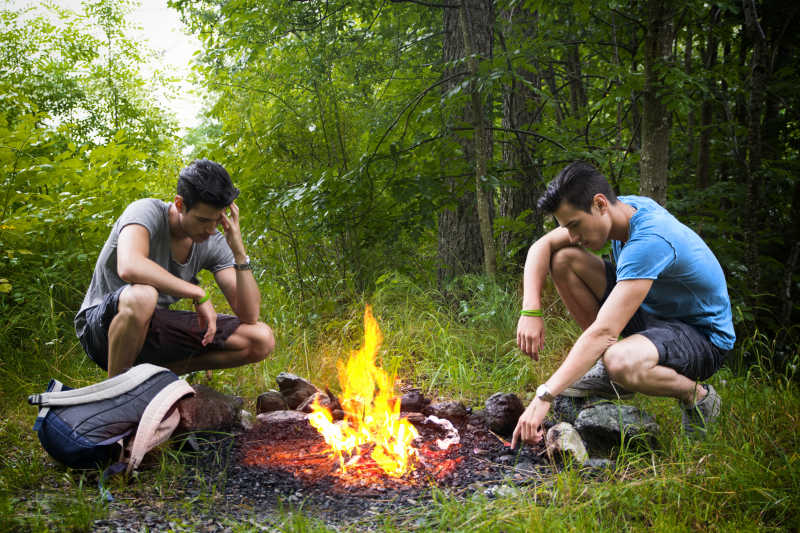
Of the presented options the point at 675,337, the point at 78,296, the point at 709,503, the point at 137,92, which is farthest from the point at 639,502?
the point at 137,92

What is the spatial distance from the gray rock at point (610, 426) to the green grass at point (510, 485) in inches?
4.1

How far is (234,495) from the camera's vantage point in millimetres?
2596

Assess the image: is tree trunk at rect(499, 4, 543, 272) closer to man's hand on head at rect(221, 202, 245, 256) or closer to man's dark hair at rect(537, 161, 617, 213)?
man's dark hair at rect(537, 161, 617, 213)

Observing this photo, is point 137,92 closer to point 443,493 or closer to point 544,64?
A: point 544,64

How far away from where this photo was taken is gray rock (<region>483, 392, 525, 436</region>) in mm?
3377

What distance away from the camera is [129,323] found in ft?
10.2

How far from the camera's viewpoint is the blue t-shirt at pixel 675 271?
8.68 ft

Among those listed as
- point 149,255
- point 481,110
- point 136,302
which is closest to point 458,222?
point 481,110

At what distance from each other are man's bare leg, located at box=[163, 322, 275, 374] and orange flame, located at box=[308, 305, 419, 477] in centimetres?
54

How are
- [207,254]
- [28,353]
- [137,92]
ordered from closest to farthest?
[207,254], [28,353], [137,92]

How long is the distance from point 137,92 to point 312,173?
1183 cm

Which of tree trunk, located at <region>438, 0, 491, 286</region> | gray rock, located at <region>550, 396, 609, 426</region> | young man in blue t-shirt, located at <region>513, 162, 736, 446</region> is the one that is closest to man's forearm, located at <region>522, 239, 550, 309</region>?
young man in blue t-shirt, located at <region>513, 162, 736, 446</region>

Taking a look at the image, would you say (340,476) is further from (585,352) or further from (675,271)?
(675,271)

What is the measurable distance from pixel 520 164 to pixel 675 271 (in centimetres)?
315
